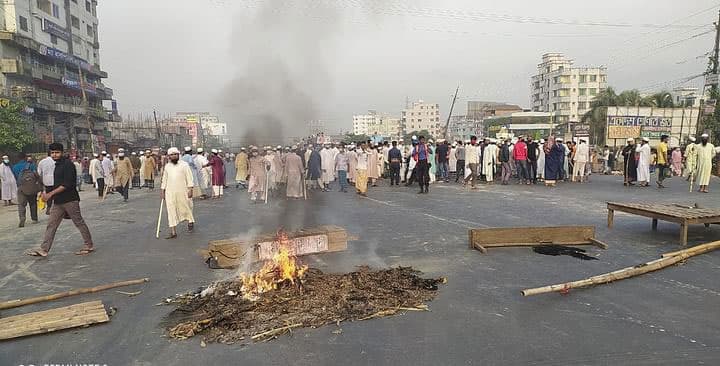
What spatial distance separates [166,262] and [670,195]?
1340cm

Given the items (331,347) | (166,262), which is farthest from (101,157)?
(331,347)

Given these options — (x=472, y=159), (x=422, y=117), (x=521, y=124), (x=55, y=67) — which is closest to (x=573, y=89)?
(x=521, y=124)

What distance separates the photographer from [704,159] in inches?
504

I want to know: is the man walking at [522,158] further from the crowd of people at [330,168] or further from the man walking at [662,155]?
the man walking at [662,155]

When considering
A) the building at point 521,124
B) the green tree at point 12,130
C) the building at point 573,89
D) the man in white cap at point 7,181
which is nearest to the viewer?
the man in white cap at point 7,181

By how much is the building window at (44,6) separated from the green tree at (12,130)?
68.9 feet

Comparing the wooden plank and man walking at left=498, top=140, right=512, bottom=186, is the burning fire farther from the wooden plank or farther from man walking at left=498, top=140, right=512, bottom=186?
man walking at left=498, top=140, right=512, bottom=186

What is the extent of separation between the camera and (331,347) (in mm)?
3680

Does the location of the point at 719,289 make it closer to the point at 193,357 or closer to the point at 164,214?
the point at 193,357

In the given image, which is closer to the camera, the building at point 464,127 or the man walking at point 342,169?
the man walking at point 342,169

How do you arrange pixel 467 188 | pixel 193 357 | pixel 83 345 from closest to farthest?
1. pixel 193 357
2. pixel 83 345
3. pixel 467 188

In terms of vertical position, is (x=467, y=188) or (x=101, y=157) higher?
(x=101, y=157)

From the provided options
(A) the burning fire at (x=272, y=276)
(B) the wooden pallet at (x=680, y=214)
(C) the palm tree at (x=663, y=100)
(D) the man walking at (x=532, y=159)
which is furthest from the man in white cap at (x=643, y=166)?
(C) the palm tree at (x=663, y=100)

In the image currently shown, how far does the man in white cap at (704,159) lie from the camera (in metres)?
12.5
